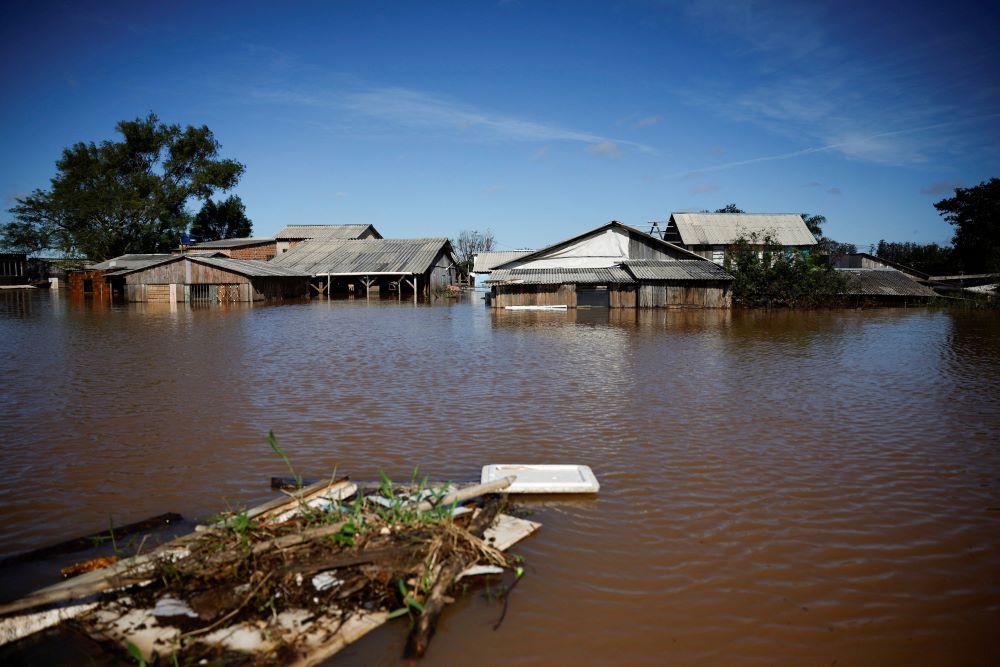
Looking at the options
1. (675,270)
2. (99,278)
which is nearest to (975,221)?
(675,270)

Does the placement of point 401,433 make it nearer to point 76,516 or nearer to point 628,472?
point 628,472

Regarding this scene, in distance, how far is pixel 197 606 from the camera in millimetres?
3777

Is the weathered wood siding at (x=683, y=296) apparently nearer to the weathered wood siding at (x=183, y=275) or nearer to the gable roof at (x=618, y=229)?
the gable roof at (x=618, y=229)

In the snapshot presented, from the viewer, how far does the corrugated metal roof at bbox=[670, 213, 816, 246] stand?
1426 inches

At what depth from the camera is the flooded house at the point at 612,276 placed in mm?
27844

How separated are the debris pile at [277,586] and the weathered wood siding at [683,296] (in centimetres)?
2440

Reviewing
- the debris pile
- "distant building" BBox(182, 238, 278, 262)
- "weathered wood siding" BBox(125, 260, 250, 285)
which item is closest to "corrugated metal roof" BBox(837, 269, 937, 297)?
the debris pile

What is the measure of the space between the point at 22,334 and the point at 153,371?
967 cm

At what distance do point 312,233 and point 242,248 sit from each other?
5347mm

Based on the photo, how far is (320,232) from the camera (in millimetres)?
49562

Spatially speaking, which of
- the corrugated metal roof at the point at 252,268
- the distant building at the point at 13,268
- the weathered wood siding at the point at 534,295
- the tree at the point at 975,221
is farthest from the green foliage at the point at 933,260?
the distant building at the point at 13,268

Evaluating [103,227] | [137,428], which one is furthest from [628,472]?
[103,227]

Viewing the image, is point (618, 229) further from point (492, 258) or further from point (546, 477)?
point (546, 477)

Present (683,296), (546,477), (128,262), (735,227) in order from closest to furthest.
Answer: (546,477) → (683,296) → (735,227) → (128,262)
